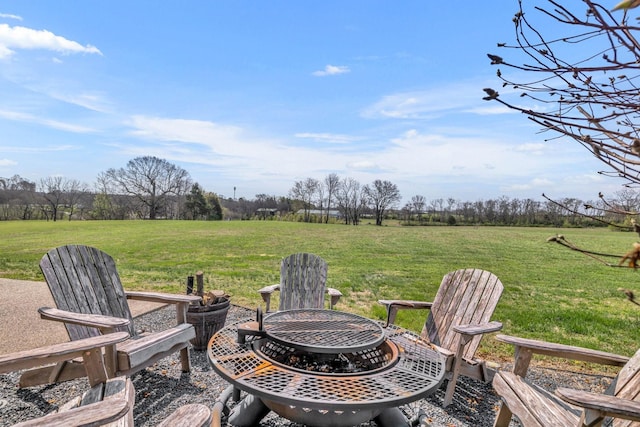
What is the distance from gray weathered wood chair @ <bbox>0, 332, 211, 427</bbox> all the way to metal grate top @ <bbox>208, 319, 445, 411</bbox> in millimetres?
239

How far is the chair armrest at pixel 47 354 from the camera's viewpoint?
149 centimetres

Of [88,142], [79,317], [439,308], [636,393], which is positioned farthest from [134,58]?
[88,142]

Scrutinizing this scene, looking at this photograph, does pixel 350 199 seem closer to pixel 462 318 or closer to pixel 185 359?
pixel 462 318

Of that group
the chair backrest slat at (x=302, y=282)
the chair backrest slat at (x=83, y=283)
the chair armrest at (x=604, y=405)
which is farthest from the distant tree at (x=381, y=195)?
the chair armrest at (x=604, y=405)

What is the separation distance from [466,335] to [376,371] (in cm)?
92

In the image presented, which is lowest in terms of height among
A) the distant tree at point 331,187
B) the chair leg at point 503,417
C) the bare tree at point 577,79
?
the chair leg at point 503,417

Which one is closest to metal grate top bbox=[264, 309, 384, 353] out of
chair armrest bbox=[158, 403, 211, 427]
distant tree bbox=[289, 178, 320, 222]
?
chair armrest bbox=[158, 403, 211, 427]

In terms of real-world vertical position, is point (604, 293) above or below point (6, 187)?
below

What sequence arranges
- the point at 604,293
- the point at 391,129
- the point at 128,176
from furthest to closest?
the point at 128,176
the point at 391,129
the point at 604,293

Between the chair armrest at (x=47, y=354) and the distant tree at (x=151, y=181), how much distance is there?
1448 inches

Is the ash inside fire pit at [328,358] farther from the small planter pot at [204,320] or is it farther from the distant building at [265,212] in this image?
the distant building at [265,212]

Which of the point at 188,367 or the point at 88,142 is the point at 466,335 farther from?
the point at 88,142

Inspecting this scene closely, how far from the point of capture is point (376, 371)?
5.25 feet

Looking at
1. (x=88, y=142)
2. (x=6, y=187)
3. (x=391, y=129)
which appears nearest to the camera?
(x=391, y=129)
